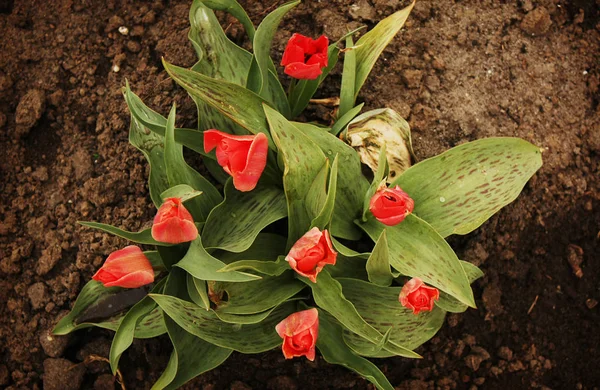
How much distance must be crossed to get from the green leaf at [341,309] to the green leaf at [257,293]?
0.06m

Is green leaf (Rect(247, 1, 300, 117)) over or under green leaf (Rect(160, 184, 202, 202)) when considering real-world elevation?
over

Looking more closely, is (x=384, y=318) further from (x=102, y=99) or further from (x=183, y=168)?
(x=102, y=99)

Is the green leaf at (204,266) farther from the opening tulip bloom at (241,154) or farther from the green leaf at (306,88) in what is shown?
the green leaf at (306,88)

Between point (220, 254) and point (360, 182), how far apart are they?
13.6 inches

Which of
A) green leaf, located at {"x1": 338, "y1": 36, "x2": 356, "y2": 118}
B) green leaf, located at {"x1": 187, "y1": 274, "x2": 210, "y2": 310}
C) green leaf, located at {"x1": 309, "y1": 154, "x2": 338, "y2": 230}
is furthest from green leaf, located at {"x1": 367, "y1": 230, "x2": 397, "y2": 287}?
green leaf, located at {"x1": 338, "y1": 36, "x2": 356, "y2": 118}

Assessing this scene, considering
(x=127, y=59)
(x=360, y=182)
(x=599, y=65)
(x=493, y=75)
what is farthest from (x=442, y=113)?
(x=127, y=59)

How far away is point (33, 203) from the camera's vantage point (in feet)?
5.39

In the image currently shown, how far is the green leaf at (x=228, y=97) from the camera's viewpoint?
4.06ft

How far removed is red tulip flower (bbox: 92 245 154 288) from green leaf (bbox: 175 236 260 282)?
7 centimetres

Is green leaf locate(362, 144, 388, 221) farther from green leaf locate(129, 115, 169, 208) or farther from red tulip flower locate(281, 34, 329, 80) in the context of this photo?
green leaf locate(129, 115, 169, 208)

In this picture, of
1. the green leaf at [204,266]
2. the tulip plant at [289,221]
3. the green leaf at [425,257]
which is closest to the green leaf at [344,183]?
the tulip plant at [289,221]

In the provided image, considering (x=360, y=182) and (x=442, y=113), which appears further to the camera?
(x=442, y=113)

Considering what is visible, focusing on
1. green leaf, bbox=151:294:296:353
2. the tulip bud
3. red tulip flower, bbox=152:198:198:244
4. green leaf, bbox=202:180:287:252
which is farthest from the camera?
the tulip bud

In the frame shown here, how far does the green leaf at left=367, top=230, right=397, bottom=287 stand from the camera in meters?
1.20
